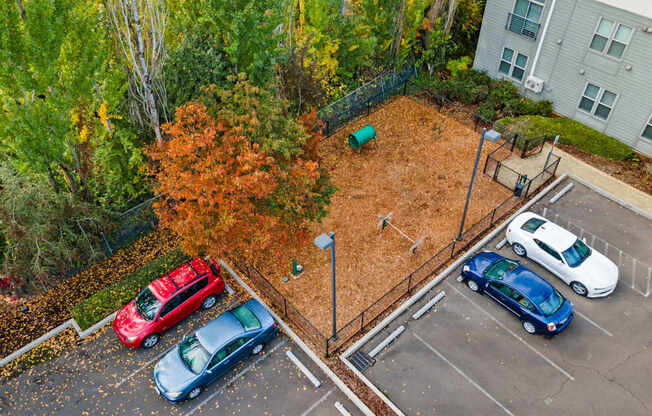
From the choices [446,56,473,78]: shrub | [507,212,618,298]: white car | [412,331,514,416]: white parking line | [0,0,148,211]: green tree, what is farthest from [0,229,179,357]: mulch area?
[446,56,473,78]: shrub

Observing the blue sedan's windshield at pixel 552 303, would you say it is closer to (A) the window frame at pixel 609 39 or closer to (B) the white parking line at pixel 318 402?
(B) the white parking line at pixel 318 402

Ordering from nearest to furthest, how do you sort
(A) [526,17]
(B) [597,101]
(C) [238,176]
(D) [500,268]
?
(C) [238,176]
(D) [500,268]
(B) [597,101]
(A) [526,17]

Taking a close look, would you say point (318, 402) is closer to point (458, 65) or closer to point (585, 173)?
point (585, 173)

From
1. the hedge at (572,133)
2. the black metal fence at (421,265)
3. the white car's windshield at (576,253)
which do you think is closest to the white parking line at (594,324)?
the white car's windshield at (576,253)

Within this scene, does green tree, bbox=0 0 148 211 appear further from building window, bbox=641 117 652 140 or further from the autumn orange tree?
building window, bbox=641 117 652 140

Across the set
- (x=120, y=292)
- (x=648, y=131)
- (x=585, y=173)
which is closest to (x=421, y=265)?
(x=585, y=173)

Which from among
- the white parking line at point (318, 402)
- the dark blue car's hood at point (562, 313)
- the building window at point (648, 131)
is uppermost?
the building window at point (648, 131)

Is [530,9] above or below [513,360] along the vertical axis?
above
